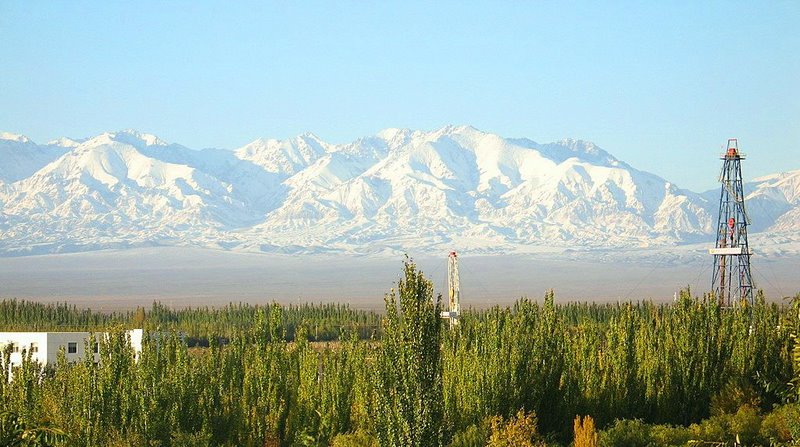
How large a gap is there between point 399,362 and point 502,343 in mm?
12982

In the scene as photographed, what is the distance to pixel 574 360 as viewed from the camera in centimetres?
5791

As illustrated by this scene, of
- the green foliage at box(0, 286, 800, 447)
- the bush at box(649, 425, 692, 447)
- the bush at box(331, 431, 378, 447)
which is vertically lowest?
the bush at box(649, 425, 692, 447)

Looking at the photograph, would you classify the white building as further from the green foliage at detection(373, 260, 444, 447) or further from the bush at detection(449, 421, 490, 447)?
the green foliage at detection(373, 260, 444, 447)

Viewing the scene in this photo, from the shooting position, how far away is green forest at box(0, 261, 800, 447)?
42281 mm

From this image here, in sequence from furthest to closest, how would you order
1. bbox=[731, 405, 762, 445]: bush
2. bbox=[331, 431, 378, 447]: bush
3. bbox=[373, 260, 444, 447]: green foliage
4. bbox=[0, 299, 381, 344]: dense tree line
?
bbox=[0, 299, 381, 344]: dense tree line
bbox=[731, 405, 762, 445]: bush
bbox=[331, 431, 378, 447]: bush
bbox=[373, 260, 444, 447]: green foliage

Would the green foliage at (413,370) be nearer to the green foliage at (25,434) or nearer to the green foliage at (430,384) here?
the green foliage at (430,384)

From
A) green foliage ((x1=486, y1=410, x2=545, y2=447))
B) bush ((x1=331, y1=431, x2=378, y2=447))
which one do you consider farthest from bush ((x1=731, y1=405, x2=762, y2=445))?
bush ((x1=331, y1=431, x2=378, y2=447))

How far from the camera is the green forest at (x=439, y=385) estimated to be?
139 feet

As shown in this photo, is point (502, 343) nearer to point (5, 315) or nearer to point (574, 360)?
point (574, 360)

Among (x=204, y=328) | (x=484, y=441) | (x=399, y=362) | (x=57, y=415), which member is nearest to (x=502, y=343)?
(x=484, y=441)

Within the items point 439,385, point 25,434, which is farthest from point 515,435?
point 25,434

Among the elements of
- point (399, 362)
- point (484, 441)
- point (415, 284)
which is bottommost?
point (484, 441)

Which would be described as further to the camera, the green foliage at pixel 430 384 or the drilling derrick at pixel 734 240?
the drilling derrick at pixel 734 240

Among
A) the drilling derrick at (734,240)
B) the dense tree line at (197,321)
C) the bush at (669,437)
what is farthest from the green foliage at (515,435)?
the dense tree line at (197,321)
